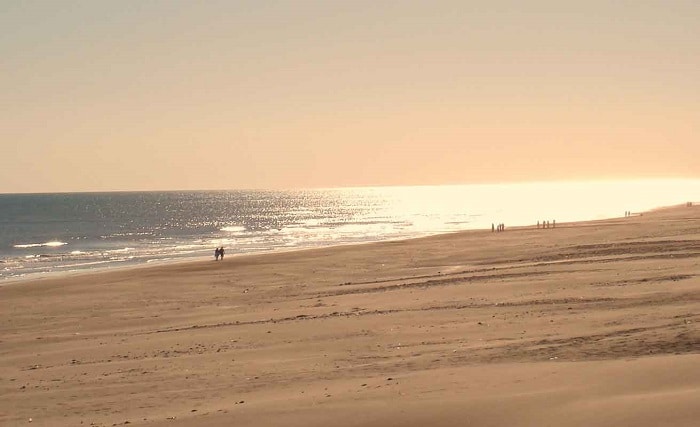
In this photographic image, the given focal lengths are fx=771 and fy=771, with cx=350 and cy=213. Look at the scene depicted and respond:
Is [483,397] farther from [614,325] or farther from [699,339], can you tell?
[614,325]

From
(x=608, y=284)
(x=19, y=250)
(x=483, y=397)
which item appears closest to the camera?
(x=483, y=397)

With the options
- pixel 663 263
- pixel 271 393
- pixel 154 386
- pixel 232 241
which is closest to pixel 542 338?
pixel 271 393

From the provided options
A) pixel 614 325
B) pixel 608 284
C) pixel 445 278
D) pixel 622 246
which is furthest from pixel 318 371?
pixel 622 246

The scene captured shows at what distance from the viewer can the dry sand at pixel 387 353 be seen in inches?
448

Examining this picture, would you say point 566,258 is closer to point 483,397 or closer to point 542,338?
point 542,338

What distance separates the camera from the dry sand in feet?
37.4

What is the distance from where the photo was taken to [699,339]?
14.2m

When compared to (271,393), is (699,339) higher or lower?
higher

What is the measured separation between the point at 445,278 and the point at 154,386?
2042 centimetres

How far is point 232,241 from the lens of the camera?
93.2 m

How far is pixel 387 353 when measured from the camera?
55.8 feet

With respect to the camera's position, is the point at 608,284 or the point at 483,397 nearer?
the point at 483,397

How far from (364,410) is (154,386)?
19.2ft

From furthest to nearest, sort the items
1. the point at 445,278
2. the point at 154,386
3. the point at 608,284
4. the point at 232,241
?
the point at 232,241 < the point at 445,278 < the point at 608,284 < the point at 154,386
